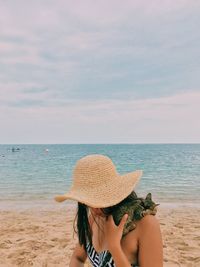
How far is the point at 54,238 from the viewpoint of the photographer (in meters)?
6.11

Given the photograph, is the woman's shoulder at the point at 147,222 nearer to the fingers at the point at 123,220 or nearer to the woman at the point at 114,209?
the woman at the point at 114,209

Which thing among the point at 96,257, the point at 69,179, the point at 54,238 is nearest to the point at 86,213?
the point at 96,257

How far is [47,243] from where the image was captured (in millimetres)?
5766

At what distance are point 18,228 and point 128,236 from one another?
221 inches

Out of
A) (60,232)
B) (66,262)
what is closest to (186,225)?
(60,232)

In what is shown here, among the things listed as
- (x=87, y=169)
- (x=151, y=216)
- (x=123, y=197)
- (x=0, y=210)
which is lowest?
(x=0, y=210)

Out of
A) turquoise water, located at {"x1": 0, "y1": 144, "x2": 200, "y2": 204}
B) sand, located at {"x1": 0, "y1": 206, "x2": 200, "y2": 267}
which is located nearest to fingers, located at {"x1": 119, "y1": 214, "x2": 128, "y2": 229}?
sand, located at {"x1": 0, "y1": 206, "x2": 200, "y2": 267}

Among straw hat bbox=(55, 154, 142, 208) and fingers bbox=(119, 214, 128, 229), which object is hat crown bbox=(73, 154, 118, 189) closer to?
straw hat bbox=(55, 154, 142, 208)

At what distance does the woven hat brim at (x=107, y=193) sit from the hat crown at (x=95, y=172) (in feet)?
0.10

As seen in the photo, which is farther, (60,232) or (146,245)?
(60,232)

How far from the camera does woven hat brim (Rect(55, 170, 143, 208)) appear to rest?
1.80 metres

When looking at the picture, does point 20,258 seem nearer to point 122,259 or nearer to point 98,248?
point 98,248

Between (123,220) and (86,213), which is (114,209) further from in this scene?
(86,213)

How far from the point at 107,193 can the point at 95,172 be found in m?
0.15
